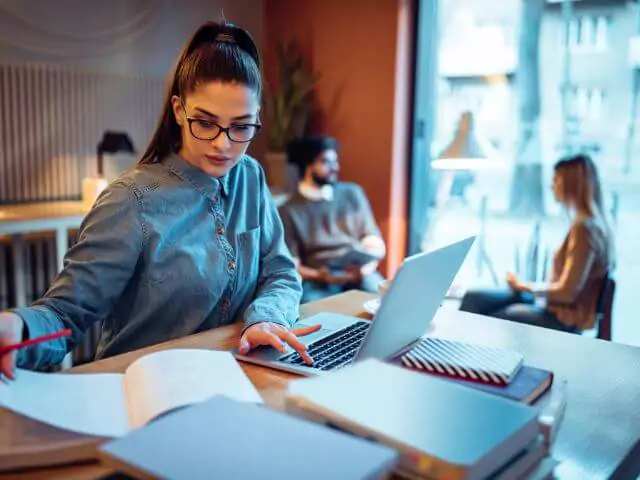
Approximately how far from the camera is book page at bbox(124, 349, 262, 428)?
33.0 inches

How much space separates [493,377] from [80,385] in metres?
0.61

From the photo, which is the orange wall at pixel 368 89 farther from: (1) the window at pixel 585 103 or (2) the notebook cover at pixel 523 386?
(2) the notebook cover at pixel 523 386

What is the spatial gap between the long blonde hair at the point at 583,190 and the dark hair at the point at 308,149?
1.18 meters

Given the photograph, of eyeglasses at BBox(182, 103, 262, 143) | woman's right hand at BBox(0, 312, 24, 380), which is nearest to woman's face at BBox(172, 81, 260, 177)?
eyeglasses at BBox(182, 103, 262, 143)

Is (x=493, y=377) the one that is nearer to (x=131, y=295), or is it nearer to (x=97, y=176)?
(x=131, y=295)

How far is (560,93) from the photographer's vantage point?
358 cm

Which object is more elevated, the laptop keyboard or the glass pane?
the glass pane

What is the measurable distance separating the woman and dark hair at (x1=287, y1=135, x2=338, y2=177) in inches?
81.4

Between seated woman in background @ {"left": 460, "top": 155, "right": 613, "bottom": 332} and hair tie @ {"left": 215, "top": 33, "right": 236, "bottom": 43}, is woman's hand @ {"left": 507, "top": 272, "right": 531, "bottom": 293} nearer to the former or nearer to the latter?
seated woman in background @ {"left": 460, "top": 155, "right": 613, "bottom": 332}

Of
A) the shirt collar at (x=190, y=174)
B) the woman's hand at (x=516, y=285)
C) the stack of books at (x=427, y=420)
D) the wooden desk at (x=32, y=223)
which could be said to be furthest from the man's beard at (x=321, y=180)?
the stack of books at (x=427, y=420)

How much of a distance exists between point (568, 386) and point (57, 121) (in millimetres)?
2973

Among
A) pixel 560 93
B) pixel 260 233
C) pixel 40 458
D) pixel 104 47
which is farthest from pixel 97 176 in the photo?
pixel 40 458

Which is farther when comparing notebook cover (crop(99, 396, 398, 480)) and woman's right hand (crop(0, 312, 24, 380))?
woman's right hand (crop(0, 312, 24, 380))

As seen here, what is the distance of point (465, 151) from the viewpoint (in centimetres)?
337
